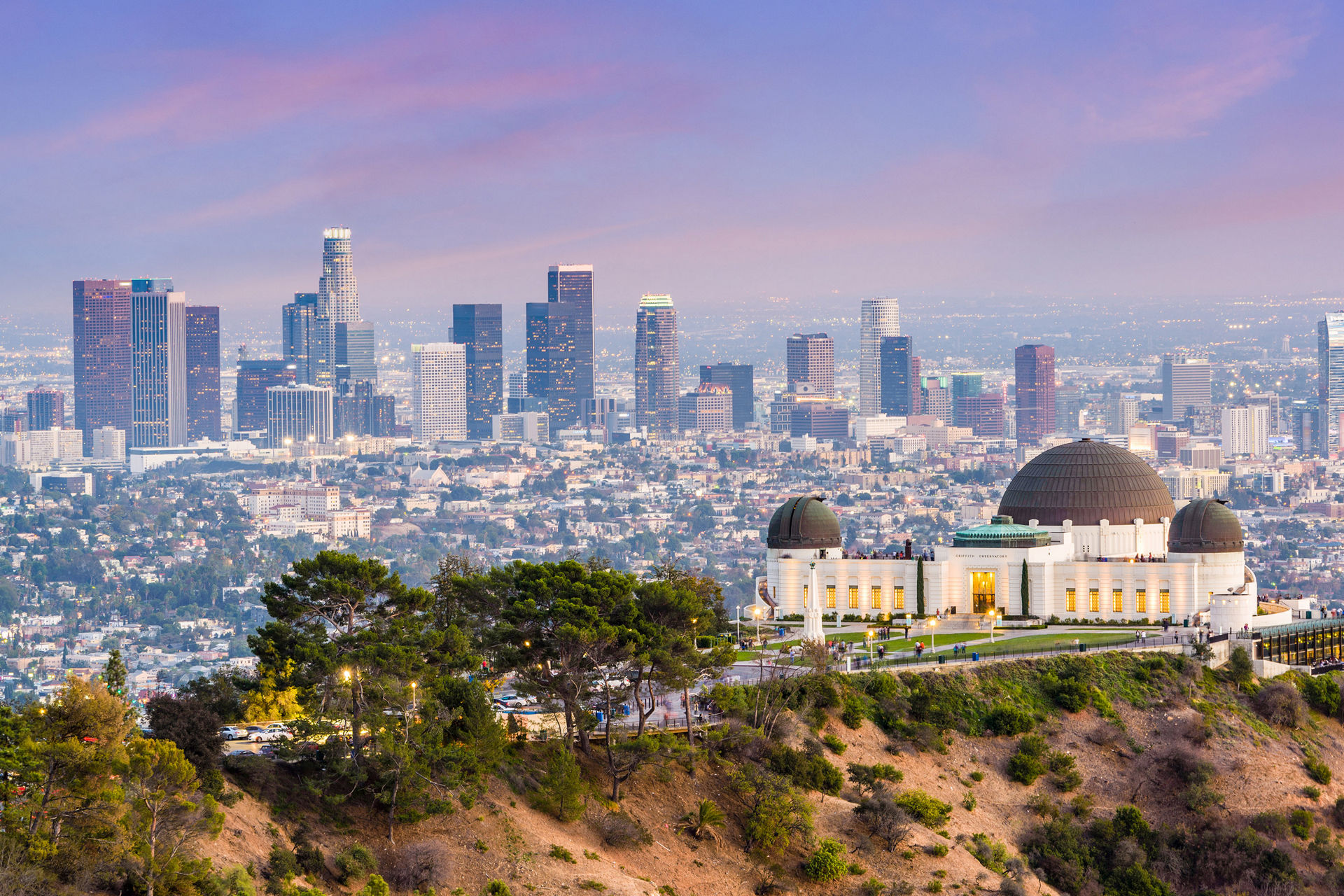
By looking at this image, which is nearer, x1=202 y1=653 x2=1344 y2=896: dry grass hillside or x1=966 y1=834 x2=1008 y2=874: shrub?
x1=202 y1=653 x2=1344 y2=896: dry grass hillside

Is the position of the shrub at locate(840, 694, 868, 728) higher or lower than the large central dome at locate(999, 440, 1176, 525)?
lower

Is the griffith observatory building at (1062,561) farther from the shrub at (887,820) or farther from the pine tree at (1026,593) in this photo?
the shrub at (887,820)

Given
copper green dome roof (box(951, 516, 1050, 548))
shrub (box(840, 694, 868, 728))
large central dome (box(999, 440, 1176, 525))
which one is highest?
large central dome (box(999, 440, 1176, 525))

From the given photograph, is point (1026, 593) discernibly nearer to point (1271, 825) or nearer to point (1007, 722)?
point (1007, 722)

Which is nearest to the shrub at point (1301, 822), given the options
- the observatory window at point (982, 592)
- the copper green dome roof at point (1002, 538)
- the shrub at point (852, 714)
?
the shrub at point (852, 714)

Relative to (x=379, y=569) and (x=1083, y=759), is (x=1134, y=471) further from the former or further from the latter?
(x=379, y=569)

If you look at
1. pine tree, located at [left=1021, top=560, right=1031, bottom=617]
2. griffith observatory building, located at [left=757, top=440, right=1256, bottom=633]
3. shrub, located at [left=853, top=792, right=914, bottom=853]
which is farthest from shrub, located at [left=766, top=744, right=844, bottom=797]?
pine tree, located at [left=1021, top=560, right=1031, bottom=617]

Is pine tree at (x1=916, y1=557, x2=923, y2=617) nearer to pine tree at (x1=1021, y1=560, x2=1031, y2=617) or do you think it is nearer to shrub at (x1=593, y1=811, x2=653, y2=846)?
pine tree at (x1=1021, y1=560, x2=1031, y2=617)
